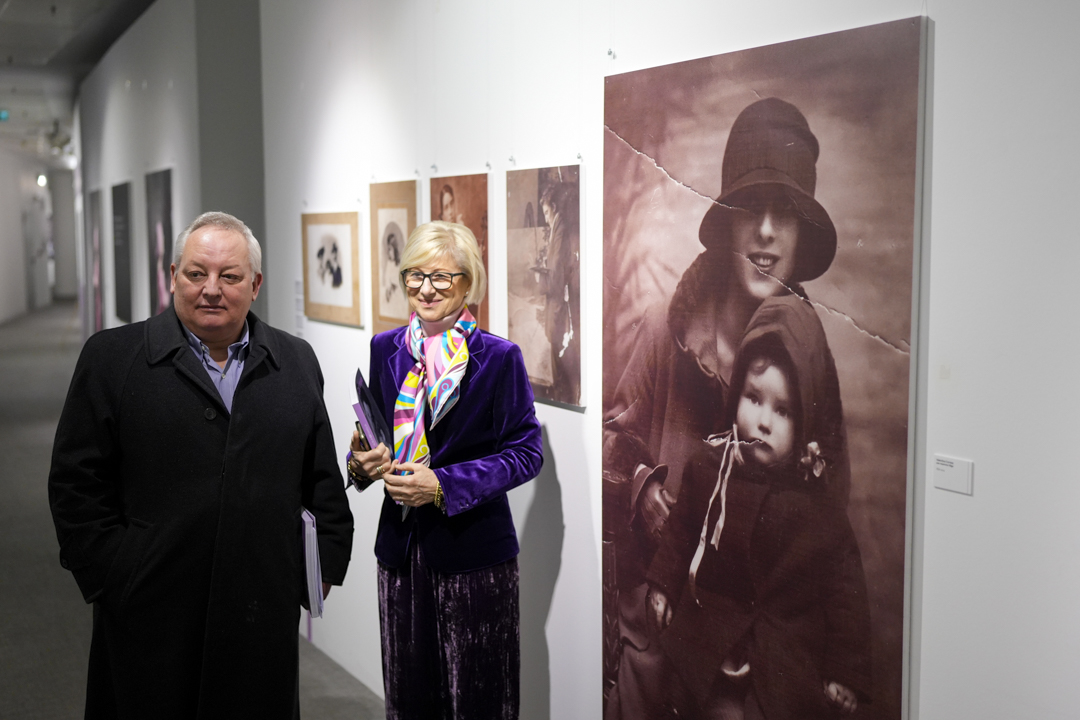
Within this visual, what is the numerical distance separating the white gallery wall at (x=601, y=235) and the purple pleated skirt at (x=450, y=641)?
43 centimetres

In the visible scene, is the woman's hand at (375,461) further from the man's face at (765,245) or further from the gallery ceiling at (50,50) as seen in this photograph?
the gallery ceiling at (50,50)

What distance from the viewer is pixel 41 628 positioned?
18.1 ft

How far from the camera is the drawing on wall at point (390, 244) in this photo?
4.30 meters

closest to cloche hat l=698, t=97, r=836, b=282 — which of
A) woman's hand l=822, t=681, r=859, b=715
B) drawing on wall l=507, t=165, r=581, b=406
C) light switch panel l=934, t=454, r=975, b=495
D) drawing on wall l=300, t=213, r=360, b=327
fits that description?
light switch panel l=934, t=454, r=975, b=495

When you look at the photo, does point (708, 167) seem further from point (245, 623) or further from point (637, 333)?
point (245, 623)

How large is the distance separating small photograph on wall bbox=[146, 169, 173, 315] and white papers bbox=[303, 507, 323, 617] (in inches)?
209

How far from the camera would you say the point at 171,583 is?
8.09 feet

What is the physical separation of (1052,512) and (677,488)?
3.70 ft

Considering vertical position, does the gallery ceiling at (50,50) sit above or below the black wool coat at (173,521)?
above

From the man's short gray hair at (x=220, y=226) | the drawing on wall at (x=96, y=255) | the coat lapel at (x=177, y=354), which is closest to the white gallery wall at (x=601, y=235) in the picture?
the man's short gray hair at (x=220, y=226)

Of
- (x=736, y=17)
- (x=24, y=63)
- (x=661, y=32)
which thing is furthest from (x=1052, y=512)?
(x=24, y=63)

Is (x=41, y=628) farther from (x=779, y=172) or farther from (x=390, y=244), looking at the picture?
(x=779, y=172)

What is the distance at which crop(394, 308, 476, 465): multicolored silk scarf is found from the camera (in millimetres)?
3027

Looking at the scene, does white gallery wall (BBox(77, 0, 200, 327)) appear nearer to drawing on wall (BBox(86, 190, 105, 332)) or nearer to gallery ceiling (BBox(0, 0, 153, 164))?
drawing on wall (BBox(86, 190, 105, 332))
